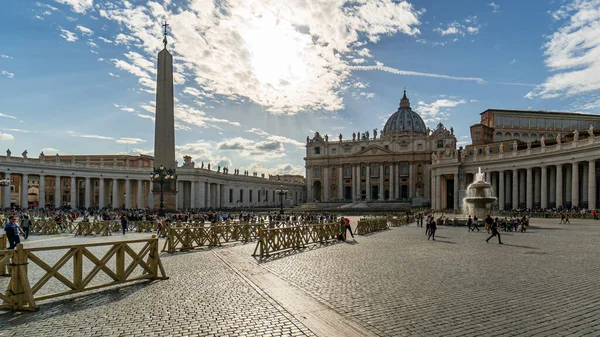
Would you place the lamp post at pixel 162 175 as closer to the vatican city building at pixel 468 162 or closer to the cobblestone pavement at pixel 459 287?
the cobblestone pavement at pixel 459 287

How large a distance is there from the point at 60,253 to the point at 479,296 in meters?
14.6

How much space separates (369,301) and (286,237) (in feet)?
34.7

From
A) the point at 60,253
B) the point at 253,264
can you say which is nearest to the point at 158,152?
the point at 60,253

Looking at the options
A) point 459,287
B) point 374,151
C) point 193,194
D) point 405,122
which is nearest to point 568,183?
point 459,287

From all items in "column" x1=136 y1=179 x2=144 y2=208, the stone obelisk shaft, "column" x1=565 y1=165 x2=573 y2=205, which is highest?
the stone obelisk shaft

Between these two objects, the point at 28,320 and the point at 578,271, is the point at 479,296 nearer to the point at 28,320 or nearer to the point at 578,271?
the point at 578,271

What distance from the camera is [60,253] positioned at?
15633 mm

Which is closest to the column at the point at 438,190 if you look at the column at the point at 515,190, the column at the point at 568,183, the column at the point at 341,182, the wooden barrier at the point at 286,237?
the column at the point at 515,190

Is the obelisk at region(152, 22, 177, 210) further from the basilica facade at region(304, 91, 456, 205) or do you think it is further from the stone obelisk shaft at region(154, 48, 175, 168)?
the basilica facade at region(304, 91, 456, 205)

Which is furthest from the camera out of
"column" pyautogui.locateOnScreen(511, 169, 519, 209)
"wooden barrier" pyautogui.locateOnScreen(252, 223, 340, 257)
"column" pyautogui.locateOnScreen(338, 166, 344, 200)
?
"column" pyautogui.locateOnScreen(338, 166, 344, 200)

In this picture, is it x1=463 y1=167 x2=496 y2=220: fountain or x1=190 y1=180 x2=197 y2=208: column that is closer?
x1=463 y1=167 x2=496 y2=220: fountain

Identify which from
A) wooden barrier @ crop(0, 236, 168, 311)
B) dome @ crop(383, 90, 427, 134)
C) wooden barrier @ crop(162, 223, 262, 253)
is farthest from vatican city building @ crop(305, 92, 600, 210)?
wooden barrier @ crop(0, 236, 168, 311)

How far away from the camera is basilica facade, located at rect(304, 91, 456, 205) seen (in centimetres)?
9938

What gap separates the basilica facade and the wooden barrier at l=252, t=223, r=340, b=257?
2932 inches
